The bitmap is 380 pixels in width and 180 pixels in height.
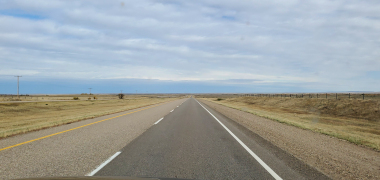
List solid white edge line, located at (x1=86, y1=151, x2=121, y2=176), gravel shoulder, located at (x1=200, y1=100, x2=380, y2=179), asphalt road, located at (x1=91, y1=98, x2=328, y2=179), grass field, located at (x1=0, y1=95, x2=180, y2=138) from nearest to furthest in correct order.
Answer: solid white edge line, located at (x1=86, y1=151, x2=121, y2=176)
asphalt road, located at (x1=91, y1=98, x2=328, y2=179)
gravel shoulder, located at (x1=200, y1=100, x2=380, y2=179)
grass field, located at (x1=0, y1=95, x2=180, y2=138)

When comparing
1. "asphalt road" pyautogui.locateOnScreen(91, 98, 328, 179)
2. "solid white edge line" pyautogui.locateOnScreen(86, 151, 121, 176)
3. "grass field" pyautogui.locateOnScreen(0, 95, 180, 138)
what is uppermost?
"solid white edge line" pyautogui.locateOnScreen(86, 151, 121, 176)

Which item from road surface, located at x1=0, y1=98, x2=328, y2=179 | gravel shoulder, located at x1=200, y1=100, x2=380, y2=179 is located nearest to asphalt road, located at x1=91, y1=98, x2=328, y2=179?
road surface, located at x1=0, y1=98, x2=328, y2=179

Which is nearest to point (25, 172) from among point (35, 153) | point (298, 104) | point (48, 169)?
point (48, 169)

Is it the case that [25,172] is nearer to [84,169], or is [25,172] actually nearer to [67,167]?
[67,167]

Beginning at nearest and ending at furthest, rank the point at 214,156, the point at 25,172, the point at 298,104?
the point at 25,172, the point at 214,156, the point at 298,104

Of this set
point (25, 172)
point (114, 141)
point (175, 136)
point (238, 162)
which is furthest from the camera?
point (175, 136)

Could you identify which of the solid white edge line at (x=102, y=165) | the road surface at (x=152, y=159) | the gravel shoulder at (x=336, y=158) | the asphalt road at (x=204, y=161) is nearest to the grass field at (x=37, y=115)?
the road surface at (x=152, y=159)

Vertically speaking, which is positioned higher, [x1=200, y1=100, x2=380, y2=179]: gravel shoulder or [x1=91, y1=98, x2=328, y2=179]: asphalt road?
[x1=91, y1=98, x2=328, y2=179]: asphalt road

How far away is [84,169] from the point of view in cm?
482

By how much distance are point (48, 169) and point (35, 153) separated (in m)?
1.72

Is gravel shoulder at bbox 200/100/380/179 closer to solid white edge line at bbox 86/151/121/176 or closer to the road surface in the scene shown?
the road surface

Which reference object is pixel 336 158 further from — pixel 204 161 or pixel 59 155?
pixel 59 155

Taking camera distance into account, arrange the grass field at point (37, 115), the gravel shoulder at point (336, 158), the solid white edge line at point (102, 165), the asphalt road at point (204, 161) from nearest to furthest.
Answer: the solid white edge line at point (102, 165), the asphalt road at point (204, 161), the gravel shoulder at point (336, 158), the grass field at point (37, 115)

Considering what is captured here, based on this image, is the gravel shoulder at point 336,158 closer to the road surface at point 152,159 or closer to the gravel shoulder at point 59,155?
the road surface at point 152,159
